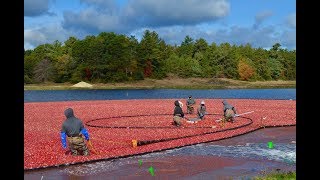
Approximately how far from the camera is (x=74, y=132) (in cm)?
1576

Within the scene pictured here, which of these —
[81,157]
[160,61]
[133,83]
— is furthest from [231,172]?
[160,61]

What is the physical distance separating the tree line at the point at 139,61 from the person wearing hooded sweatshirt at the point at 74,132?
120150 millimetres

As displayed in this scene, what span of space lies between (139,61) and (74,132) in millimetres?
130868

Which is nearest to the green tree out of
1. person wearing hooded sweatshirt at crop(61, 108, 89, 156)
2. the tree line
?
the tree line

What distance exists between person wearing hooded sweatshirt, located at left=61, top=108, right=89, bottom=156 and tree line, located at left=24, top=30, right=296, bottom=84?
394 ft

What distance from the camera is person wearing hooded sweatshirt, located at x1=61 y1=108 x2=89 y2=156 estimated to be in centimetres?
1578

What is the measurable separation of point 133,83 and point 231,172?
12548cm

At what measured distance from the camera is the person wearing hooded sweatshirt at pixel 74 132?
1578cm

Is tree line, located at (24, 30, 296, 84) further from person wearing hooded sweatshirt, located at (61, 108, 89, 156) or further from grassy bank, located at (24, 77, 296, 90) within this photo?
person wearing hooded sweatshirt, located at (61, 108, 89, 156)

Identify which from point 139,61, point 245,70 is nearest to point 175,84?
point 139,61

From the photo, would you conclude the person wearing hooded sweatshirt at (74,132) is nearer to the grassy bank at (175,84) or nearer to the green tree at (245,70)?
the grassy bank at (175,84)
